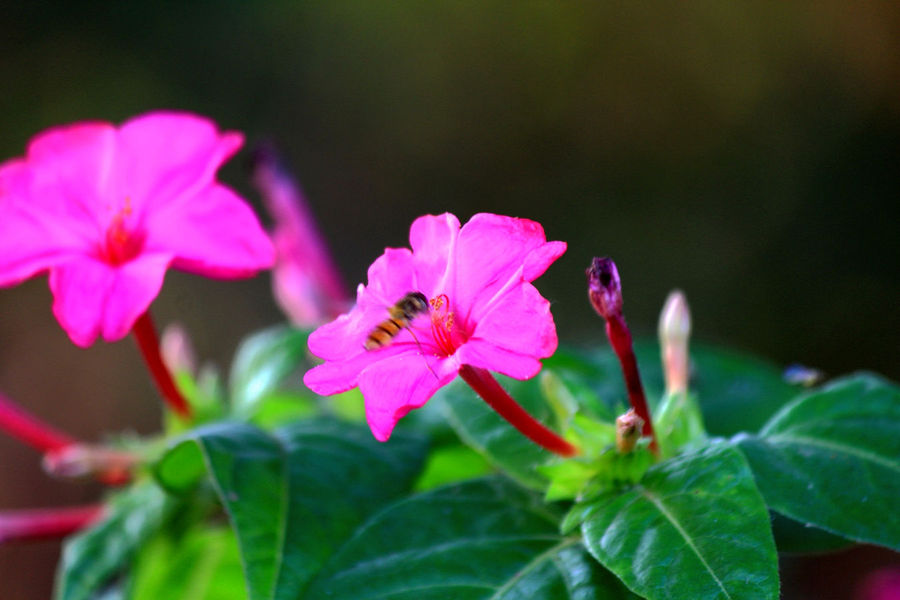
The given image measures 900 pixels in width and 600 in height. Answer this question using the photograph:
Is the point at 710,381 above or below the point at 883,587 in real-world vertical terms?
above

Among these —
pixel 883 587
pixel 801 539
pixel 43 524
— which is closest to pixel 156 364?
pixel 43 524

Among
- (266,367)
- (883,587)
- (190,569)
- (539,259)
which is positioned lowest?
(883,587)

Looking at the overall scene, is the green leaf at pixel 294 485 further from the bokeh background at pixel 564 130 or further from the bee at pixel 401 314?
the bokeh background at pixel 564 130

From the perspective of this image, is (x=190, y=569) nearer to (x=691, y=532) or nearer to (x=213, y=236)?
(x=213, y=236)

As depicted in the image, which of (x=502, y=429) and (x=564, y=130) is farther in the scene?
(x=564, y=130)

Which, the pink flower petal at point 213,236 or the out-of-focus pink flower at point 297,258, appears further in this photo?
the out-of-focus pink flower at point 297,258

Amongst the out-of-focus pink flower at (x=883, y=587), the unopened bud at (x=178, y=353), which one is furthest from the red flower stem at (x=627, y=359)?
the out-of-focus pink flower at (x=883, y=587)

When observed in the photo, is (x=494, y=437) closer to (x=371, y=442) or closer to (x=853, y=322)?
(x=371, y=442)
